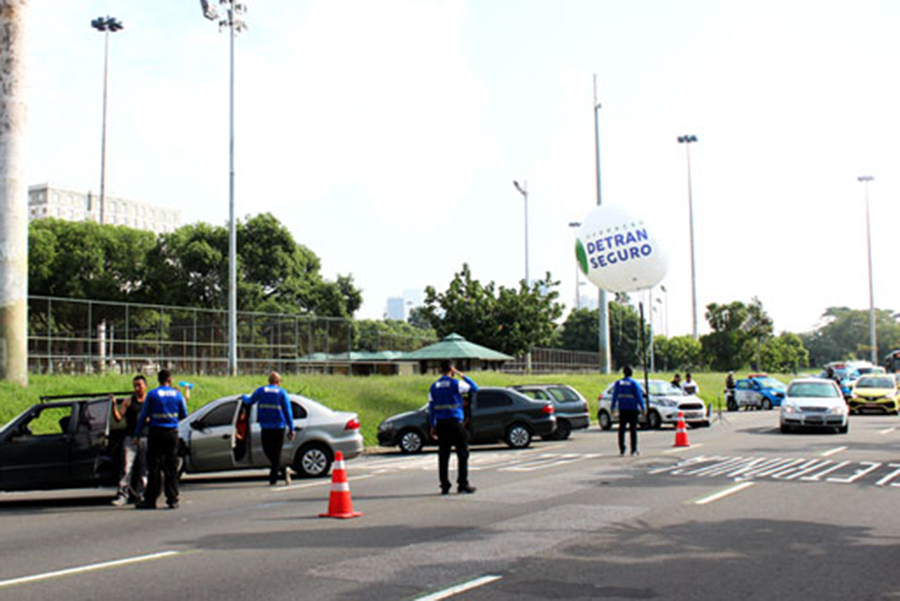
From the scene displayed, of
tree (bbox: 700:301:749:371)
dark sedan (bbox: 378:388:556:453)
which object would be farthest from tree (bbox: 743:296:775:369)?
dark sedan (bbox: 378:388:556:453)

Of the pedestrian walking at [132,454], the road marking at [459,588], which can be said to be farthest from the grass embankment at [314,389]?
the road marking at [459,588]

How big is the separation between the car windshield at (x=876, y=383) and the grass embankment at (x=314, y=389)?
14457 millimetres

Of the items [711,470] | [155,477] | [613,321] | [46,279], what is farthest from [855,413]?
[613,321]

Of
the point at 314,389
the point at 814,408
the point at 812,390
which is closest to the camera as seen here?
the point at 814,408

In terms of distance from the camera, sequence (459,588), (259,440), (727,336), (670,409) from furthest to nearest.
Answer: (727,336), (670,409), (259,440), (459,588)

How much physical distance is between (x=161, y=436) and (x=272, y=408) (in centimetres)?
255

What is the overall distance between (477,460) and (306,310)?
41304 mm

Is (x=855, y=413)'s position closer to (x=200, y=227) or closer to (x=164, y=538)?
(x=164, y=538)

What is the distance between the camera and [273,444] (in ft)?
47.1

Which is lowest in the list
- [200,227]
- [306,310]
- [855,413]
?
[855,413]

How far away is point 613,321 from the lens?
344 ft

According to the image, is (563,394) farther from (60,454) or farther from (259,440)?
(60,454)

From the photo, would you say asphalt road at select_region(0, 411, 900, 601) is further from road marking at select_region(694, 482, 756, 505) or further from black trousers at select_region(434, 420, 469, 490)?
black trousers at select_region(434, 420, 469, 490)

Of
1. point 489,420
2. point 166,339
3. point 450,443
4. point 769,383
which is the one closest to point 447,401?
point 450,443
